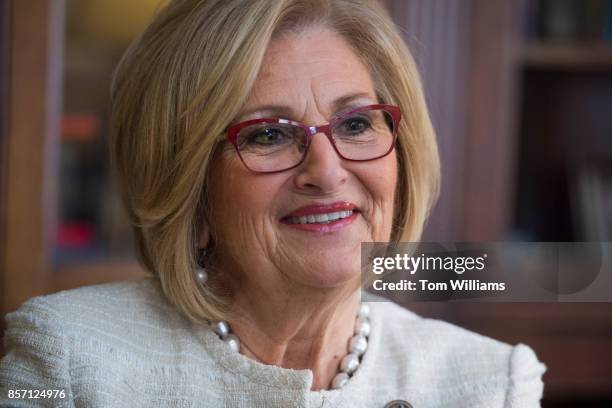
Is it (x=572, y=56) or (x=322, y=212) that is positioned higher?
(x=572, y=56)

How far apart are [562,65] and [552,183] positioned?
30 centimetres

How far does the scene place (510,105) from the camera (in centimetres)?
193

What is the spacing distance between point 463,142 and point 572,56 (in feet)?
1.19

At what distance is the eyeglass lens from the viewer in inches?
35.8

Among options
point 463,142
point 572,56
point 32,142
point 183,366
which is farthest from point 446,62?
point 183,366

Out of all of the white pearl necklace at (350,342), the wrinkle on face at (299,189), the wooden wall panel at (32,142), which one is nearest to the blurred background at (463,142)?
the wooden wall panel at (32,142)

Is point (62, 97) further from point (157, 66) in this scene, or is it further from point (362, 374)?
point (362, 374)

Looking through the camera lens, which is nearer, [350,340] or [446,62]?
[350,340]

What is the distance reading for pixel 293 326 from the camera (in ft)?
3.23

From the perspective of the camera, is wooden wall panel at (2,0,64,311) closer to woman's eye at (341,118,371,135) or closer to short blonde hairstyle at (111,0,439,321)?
short blonde hairstyle at (111,0,439,321)

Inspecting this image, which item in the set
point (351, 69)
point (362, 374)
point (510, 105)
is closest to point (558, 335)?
point (510, 105)

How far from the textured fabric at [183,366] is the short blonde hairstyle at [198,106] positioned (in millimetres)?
49

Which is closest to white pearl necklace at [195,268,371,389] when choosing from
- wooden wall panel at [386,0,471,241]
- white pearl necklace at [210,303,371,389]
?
white pearl necklace at [210,303,371,389]

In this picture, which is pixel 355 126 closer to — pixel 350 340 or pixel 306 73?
pixel 306 73
